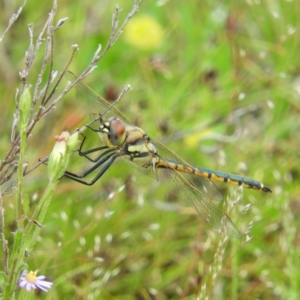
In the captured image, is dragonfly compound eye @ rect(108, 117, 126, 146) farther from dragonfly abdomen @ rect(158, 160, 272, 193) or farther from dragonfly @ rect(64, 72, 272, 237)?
dragonfly abdomen @ rect(158, 160, 272, 193)

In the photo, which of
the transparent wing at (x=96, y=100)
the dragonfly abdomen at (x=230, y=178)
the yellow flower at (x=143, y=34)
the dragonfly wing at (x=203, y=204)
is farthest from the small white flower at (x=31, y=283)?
the yellow flower at (x=143, y=34)

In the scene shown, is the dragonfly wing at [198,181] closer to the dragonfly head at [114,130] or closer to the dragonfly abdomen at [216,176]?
the dragonfly abdomen at [216,176]

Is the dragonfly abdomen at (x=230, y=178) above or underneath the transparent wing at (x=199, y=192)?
underneath

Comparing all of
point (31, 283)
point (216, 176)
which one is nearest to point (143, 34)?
point (216, 176)

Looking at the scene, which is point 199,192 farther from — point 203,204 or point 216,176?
point 216,176

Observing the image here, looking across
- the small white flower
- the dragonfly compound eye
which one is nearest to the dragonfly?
the dragonfly compound eye

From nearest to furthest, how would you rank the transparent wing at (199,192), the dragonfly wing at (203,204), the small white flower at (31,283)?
the small white flower at (31,283) → the dragonfly wing at (203,204) → the transparent wing at (199,192)
